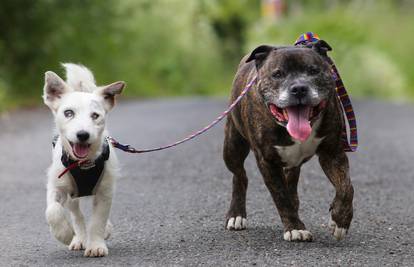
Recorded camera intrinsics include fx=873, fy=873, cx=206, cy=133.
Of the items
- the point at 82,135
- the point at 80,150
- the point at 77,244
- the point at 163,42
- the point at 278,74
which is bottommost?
the point at 77,244

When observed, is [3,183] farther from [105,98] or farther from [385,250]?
[385,250]

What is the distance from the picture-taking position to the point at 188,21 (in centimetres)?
3506

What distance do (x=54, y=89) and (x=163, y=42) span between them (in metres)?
28.3

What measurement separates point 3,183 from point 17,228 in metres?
2.66

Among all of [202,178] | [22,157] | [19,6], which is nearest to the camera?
[202,178]

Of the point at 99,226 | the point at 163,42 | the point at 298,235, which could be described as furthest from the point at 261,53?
the point at 163,42

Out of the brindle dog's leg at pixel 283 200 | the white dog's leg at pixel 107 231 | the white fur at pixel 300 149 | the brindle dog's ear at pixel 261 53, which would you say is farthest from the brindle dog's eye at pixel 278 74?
the white dog's leg at pixel 107 231

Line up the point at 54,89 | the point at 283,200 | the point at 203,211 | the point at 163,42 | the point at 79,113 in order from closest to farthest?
the point at 79,113, the point at 54,89, the point at 283,200, the point at 203,211, the point at 163,42

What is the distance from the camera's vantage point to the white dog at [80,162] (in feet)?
19.1

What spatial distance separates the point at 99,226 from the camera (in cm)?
602

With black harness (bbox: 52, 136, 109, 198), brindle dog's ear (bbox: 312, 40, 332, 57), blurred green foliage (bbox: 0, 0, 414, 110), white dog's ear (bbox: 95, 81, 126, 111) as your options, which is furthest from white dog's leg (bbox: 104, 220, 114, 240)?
blurred green foliage (bbox: 0, 0, 414, 110)

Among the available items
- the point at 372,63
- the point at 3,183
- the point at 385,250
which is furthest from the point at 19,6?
the point at 385,250

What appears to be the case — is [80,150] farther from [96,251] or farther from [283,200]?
[283,200]

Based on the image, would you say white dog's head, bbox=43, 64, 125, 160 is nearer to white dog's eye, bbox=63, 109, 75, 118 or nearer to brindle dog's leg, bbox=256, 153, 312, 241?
white dog's eye, bbox=63, 109, 75, 118
